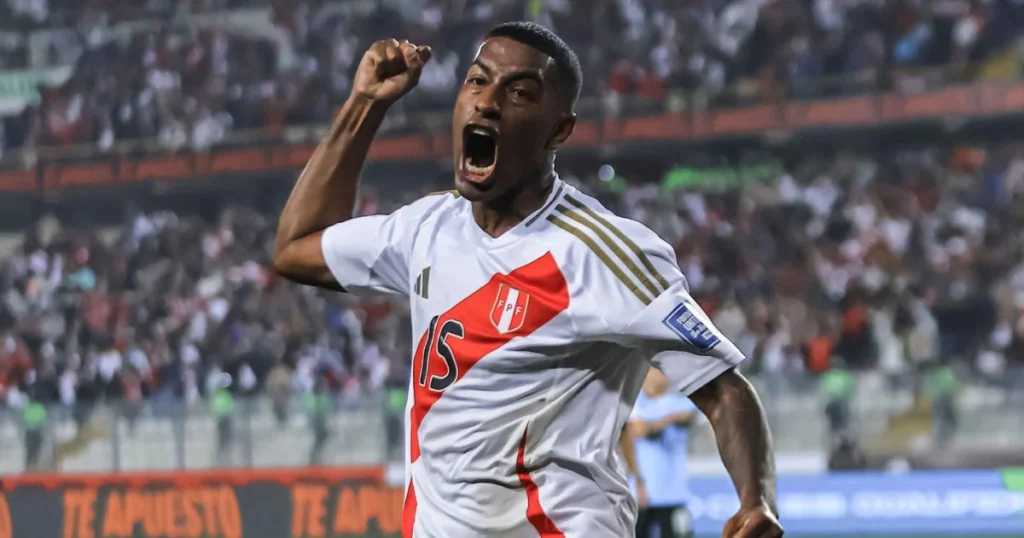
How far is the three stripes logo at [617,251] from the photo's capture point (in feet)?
8.56

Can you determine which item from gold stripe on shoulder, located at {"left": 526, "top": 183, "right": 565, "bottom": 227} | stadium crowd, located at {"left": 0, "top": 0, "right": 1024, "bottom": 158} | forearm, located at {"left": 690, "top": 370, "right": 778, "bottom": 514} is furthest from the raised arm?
stadium crowd, located at {"left": 0, "top": 0, "right": 1024, "bottom": 158}

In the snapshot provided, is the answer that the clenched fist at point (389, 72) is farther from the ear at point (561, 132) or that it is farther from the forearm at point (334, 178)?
the ear at point (561, 132)

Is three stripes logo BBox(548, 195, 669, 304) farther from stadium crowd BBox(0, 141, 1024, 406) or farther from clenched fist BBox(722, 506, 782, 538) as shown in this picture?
stadium crowd BBox(0, 141, 1024, 406)

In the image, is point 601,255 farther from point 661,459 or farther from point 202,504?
point 202,504

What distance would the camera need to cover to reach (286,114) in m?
19.4

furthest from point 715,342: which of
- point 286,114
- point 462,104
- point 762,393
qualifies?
point 286,114

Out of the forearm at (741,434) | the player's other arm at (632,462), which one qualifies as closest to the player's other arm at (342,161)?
the forearm at (741,434)

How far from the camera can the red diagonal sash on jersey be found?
270 centimetres

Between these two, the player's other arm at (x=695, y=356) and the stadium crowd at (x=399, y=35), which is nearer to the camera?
the player's other arm at (x=695, y=356)

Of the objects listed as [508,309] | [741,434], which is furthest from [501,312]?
[741,434]

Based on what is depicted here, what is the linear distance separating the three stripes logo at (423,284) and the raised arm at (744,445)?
56cm

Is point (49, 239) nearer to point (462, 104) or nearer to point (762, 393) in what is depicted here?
point (762, 393)

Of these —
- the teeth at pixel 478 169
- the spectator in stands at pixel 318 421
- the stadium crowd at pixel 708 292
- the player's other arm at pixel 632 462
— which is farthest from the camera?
the stadium crowd at pixel 708 292

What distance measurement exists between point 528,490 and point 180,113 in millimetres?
18272
